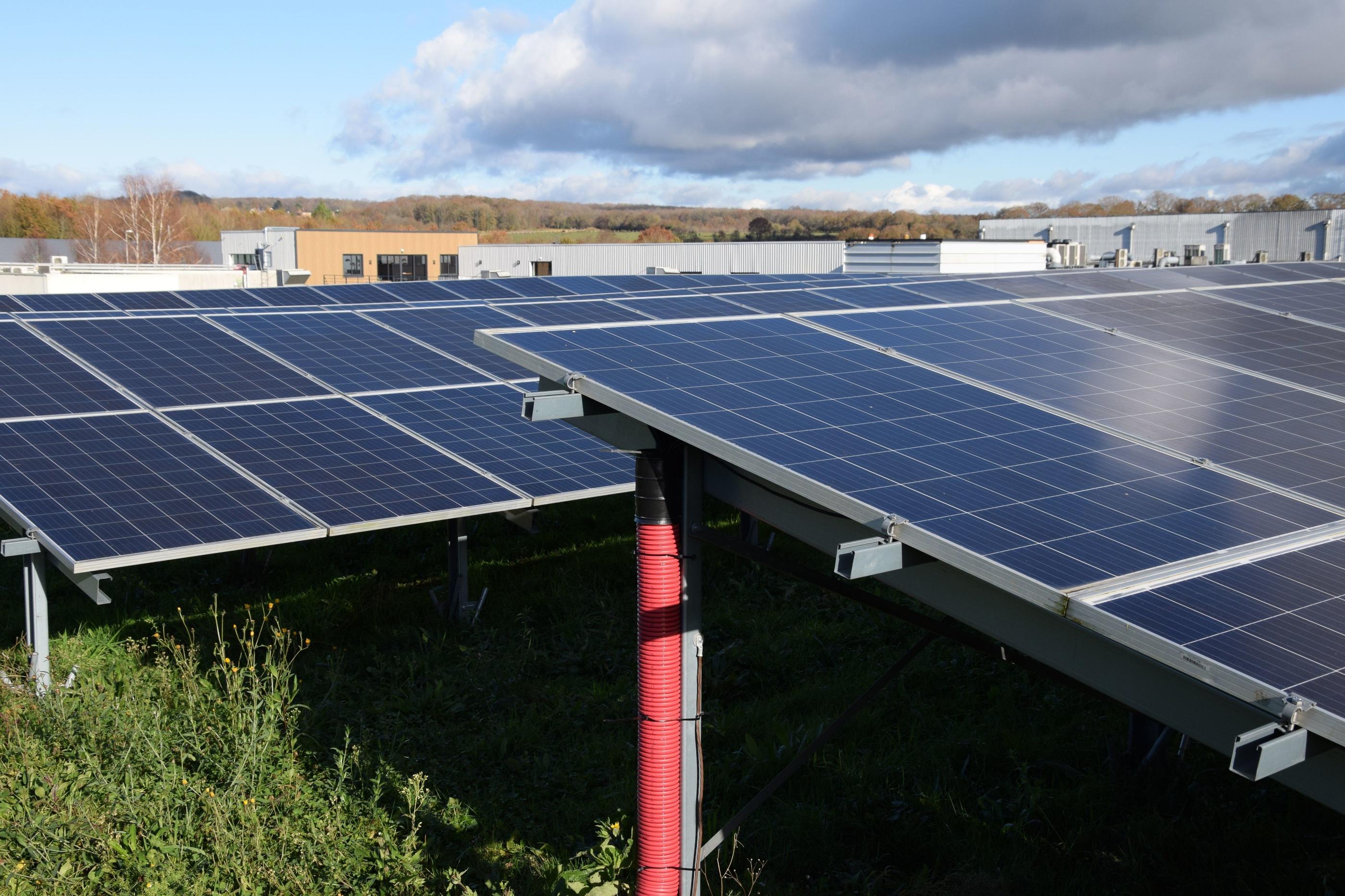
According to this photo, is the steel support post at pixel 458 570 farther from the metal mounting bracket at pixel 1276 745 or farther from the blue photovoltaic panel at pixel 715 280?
the blue photovoltaic panel at pixel 715 280

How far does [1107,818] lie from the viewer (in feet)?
31.4

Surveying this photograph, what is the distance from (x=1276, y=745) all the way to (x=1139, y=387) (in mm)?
4891

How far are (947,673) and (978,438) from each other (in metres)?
7.07

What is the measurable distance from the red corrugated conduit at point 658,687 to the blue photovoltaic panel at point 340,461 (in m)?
5.08

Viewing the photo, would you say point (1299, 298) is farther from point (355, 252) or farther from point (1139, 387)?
point (355, 252)

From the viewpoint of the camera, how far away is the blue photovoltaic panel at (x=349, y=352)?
51.4ft

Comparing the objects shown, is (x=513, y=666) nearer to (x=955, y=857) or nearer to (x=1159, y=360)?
(x=955, y=857)

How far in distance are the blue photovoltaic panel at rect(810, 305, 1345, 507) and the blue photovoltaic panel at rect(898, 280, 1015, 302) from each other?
1.98 m

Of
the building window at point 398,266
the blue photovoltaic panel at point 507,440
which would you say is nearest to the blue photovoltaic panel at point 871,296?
the blue photovoltaic panel at point 507,440

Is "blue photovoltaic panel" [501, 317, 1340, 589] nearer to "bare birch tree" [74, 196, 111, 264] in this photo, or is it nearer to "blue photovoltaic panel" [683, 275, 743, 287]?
"blue photovoltaic panel" [683, 275, 743, 287]

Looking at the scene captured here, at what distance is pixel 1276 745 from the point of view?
3.72 meters

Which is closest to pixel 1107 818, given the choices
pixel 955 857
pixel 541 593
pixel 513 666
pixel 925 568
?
pixel 955 857

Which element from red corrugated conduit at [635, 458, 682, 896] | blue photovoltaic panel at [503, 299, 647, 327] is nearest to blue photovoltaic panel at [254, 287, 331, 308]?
blue photovoltaic panel at [503, 299, 647, 327]

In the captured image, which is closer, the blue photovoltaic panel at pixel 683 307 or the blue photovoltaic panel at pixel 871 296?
the blue photovoltaic panel at pixel 683 307
